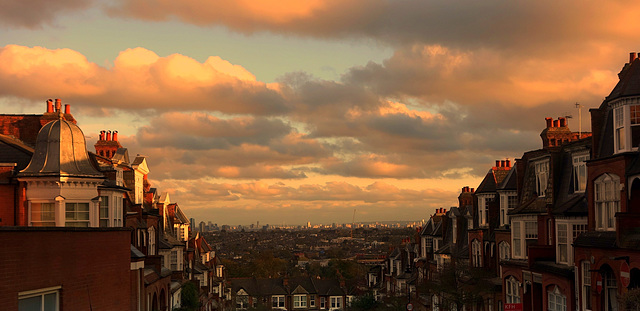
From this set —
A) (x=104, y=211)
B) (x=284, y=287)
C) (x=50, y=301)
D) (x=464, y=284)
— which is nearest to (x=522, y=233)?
(x=464, y=284)

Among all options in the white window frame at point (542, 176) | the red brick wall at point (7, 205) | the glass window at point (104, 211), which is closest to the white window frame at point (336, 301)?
the white window frame at point (542, 176)

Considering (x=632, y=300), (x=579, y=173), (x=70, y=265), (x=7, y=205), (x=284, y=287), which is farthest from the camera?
(x=284, y=287)

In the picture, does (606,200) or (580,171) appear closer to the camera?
(606,200)

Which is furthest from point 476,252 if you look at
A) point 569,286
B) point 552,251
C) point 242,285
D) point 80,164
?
point 242,285

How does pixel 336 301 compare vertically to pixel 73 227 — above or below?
below

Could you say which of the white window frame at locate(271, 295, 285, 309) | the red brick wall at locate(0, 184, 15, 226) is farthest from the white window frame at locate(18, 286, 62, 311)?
the white window frame at locate(271, 295, 285, 309)

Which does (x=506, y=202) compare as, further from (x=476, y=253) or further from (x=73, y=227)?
(x=73, y=227)

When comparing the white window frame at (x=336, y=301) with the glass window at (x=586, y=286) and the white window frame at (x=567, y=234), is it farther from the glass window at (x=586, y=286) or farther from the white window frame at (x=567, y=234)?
the glass window at (x=586, y=286)
